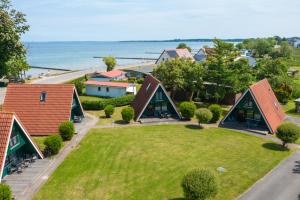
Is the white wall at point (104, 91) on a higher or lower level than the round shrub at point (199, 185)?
higher

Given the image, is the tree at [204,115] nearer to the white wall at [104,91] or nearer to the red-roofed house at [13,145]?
the red-roofed house at [13,145]

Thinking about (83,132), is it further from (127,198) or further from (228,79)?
(228,79)

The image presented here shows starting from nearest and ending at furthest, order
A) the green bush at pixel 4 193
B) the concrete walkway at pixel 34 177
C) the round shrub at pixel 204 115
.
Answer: the green bush at pixel 4 193 → the concrete walkway at pixel 34 177 → the round shrub at pixel 204 115

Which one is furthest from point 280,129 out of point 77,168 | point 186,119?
point 77,168

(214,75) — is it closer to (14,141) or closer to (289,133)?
(289,133)

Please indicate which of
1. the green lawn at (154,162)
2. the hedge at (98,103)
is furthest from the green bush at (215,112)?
the hedge at (98,103)

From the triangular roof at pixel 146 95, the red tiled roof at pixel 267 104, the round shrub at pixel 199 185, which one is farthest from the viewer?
the triangular roof at pixel 146 95
